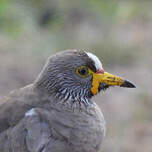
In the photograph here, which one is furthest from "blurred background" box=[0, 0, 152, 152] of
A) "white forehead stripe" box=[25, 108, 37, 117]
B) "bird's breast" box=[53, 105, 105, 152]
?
"white forehead stripe" box=[25, 108, 37, 117]

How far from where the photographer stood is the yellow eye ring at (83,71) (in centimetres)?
570

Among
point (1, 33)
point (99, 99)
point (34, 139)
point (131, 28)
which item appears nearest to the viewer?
point (34, 139)

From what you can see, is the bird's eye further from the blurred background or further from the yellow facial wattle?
the blurred background

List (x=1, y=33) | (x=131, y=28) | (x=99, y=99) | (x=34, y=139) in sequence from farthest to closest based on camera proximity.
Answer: (x=131, y=28) → (x=1, y=33) → (x=99, y=99) → (x=34, y=139)

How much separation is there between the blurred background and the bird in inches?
98.3

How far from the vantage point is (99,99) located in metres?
9.37

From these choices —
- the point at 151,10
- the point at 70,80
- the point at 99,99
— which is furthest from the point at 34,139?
the point at 151,10

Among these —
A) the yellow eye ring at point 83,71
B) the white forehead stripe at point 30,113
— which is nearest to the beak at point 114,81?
the yellow eye ring at point 83,71

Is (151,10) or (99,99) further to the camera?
(151,10)

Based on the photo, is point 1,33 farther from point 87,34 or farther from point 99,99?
point 99,99

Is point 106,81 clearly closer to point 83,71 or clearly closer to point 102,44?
point 83,71

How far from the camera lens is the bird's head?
568 cm

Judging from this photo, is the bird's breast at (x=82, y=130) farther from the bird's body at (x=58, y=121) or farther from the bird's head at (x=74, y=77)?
the bird's head at (x=74, y=77)

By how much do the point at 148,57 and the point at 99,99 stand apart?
63.0 inches
